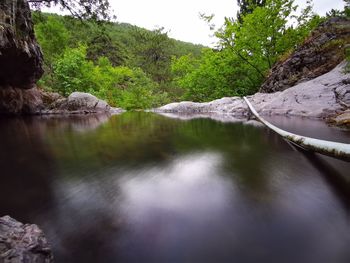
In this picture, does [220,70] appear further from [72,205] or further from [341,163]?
[72,205]

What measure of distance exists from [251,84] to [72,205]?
1607cm

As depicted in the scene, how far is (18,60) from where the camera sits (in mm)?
9344

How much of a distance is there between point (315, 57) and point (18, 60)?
1318 cm

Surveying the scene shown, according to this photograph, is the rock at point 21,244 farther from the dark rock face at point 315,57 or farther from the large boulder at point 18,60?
the dark rock face at point 315,57

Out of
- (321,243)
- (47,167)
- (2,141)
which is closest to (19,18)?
(2,141)

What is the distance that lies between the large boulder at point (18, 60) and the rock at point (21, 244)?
25.4 feet

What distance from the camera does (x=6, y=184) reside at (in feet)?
7.50

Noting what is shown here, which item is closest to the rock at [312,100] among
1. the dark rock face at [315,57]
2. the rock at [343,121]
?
the rock at [343,121]

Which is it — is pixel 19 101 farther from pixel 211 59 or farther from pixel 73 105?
pixel 211 59

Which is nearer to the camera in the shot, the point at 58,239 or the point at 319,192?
the point at 58,239

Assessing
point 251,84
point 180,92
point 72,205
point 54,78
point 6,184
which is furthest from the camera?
point 180,92

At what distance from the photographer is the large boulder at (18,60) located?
7562mm

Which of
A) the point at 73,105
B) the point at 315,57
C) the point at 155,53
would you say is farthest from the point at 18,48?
the point at 155,53

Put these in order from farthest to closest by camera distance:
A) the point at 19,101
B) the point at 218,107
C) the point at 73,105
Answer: the point at 73,105, the point at 218,107, the point at 19,101
